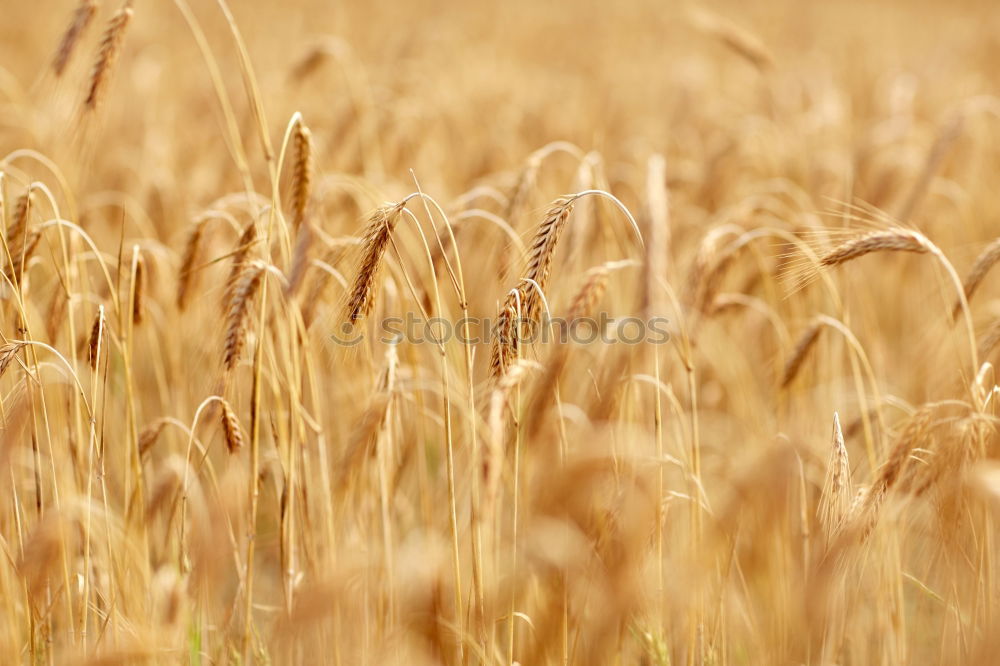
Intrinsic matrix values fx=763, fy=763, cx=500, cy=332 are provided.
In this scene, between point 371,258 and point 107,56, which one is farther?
point 107,56

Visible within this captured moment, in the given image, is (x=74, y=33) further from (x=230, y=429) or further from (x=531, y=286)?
(x=531, y=286)

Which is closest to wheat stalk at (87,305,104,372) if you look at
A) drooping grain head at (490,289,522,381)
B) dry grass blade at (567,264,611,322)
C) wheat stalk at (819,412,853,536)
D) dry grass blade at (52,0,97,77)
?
dry grass blade at (52,0,97,77)

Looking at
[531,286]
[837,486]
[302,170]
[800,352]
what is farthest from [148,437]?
[800,352]

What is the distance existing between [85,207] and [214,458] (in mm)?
969

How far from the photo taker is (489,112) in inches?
198

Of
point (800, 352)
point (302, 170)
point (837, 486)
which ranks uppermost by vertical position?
point (302, 170)

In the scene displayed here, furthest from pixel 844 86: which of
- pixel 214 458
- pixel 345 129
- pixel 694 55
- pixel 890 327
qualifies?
pixel 214 458

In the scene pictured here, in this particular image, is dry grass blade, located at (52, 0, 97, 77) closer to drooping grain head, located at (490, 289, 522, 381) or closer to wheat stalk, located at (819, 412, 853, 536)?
drooping grain head, located at (490, 289, 522, 381)

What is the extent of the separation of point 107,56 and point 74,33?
142 mm

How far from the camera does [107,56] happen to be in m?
1.62

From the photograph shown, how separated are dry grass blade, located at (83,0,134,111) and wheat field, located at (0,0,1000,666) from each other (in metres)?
0.01

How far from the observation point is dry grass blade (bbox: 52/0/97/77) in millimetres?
1652

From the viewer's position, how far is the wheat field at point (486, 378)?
129cm

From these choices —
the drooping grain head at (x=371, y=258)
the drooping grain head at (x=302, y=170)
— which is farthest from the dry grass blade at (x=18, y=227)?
the drooping grain head at (x=371, y=258)
